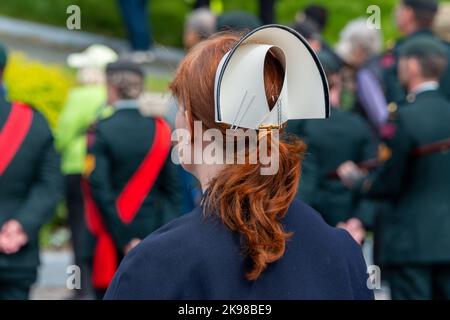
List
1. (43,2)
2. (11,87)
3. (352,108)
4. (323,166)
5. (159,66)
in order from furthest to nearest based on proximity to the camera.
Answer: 1. (43,2)
2. (159,66)
3. (11,87)
4. (352,108)
5. (323,166)

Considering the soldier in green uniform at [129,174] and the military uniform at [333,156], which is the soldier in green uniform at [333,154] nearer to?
the military uniform at [333,156]

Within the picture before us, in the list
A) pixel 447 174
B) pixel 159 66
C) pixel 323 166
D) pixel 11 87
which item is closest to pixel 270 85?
pixel 447 174

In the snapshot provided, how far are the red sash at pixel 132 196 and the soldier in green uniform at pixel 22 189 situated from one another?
3.21 ft

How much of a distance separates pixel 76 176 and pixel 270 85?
6492mm

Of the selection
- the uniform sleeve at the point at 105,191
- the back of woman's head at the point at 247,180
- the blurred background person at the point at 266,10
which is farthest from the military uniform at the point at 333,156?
the blurred background person at the point at 266,10

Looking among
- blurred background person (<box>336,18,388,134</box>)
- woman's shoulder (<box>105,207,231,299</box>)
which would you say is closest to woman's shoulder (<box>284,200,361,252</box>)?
woman's shoulder (<box>105,207,231,299</box>)

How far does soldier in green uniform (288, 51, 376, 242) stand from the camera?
23.4 feet

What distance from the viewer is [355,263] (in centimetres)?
289

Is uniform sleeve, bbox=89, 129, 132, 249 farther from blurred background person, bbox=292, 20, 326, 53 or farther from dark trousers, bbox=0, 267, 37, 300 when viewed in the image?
blurred background person, bbox=292, 20, 326, 53

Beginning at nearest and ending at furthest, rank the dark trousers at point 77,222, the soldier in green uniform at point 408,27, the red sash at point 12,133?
the red sash at point 12,133 → the soldier in green uniform at point 408,27 → the dark trousers at point 77,222

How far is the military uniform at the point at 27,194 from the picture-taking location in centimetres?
579

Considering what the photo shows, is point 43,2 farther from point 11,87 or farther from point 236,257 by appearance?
point 236,257

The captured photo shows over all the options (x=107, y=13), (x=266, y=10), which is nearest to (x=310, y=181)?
(x=266, y=10)

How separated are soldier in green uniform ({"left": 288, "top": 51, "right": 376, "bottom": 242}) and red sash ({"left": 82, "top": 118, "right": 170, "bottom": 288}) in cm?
80
